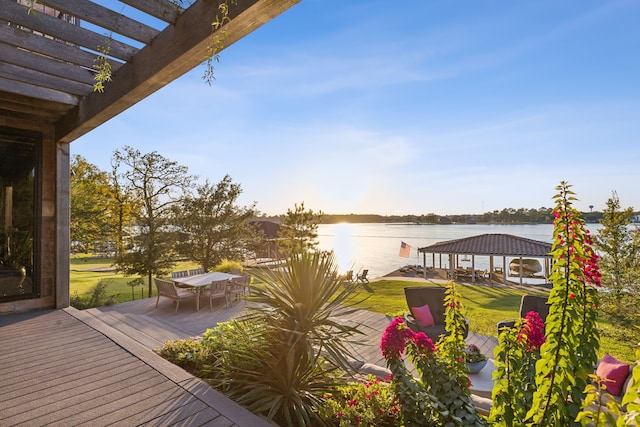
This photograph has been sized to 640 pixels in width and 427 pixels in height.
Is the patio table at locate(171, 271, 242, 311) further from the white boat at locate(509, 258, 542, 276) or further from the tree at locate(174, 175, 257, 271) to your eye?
the white boat at locate(509, 258, 542, 276)

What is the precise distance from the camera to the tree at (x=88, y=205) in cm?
1173

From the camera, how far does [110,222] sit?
13523mm

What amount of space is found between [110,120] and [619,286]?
9806mm

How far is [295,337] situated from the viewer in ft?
9.58

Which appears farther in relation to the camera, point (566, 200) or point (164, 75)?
point (164, 75)

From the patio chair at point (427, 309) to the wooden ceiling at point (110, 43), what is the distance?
216 inches

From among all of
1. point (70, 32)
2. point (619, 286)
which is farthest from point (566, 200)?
point (619, 286)

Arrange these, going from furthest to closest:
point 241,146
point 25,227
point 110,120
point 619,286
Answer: point 241,146 → point 619,286 → point 25,227 → point 110,120

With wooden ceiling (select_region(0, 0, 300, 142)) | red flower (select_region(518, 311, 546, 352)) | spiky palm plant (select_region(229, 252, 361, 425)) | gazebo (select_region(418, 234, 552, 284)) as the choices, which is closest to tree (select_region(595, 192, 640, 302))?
red flower (select_region(518, 311, 546, 352))

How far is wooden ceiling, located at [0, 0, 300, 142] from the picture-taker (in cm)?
240

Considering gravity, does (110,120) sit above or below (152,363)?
above

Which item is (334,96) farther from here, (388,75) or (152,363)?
(152,363)

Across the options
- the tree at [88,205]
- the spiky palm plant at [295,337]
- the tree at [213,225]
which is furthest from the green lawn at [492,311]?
the tree at [88,205]

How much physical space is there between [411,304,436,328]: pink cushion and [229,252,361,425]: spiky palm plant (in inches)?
139
